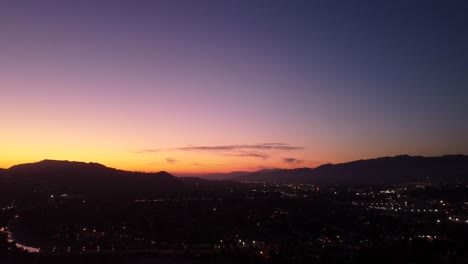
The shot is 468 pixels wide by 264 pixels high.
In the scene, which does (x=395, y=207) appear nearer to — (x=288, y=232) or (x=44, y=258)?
(x=288, y=232)

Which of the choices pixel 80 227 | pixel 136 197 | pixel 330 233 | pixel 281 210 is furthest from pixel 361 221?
pixel 136 197

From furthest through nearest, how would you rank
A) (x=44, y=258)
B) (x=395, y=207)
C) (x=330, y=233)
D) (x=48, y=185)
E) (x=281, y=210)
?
(x=48, y=185)
(x=395, y=207)
(x=281, y=210)
(x=330, y=233)
(x=44, y=258)

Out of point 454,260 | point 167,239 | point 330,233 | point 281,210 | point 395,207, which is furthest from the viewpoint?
point 395,207

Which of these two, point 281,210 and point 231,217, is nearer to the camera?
point 231,217

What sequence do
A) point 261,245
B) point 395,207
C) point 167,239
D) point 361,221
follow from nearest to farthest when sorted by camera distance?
point 261,245 → point 167,239 → point 361,221 → point 395,207

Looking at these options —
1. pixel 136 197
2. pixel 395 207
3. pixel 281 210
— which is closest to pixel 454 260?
pixel 281 210

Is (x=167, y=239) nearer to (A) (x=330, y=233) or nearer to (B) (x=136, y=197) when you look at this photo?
(A) (x=330, y=233)
